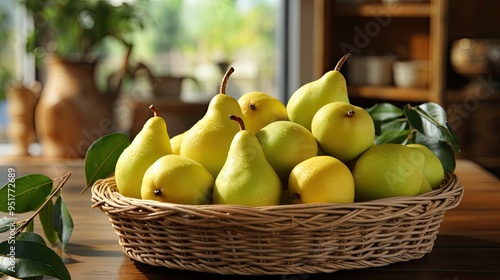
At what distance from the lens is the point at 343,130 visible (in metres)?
0.85

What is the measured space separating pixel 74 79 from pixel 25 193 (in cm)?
202

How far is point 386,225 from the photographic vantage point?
81cm

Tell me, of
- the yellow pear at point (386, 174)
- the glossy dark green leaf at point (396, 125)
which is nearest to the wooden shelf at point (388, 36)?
the glossy dark green leaf at point (396, 125)

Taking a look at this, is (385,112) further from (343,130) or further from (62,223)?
(62,223)

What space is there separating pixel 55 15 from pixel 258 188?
229cm

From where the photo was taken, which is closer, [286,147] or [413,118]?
[286,147]

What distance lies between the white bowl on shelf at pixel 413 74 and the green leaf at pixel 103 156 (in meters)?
2.35

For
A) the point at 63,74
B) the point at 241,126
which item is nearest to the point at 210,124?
the point at 241,126

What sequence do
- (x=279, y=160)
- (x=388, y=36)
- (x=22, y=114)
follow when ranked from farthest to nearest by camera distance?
(x=388, y=36), (x=22, y=114), (x=279, y=160)

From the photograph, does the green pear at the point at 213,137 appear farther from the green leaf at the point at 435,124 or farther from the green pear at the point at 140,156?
the green leaf at the point at 435,124

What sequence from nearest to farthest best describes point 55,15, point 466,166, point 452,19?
point 466,166 < point 55,15 < point 452,19

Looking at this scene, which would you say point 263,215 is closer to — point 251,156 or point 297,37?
point 251,156

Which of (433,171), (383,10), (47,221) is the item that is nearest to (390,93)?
(383,10)

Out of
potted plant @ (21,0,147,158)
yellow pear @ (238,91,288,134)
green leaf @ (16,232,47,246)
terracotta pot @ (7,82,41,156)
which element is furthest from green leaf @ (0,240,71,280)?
terracotta pot @ (7,82,41,156)
